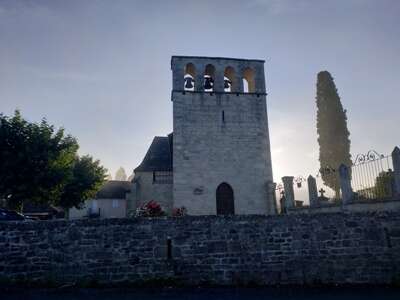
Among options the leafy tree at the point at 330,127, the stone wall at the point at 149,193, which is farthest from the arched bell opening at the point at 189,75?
the leafy tree at the point at 330,127

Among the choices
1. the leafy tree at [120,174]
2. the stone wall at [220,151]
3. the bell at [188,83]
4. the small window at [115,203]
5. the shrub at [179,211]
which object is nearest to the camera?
the shrub at [179,211]

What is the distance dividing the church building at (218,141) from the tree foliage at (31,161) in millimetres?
5181

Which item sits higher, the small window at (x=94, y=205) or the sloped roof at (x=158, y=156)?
the sloped roof at (x=158, y=156)

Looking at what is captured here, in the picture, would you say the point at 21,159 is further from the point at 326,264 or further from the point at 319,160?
the point at 319,160

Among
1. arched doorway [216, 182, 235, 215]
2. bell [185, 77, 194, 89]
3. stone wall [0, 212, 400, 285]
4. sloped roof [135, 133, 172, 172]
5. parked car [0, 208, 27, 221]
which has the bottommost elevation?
stone wall [0, 212, 400, 285]

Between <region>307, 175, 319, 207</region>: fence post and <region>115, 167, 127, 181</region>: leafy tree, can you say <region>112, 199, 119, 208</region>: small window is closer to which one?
<region>307, 175, 319, 207</region>: fence post

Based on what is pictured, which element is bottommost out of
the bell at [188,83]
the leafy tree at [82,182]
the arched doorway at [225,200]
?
the arched doorway at [225,200]

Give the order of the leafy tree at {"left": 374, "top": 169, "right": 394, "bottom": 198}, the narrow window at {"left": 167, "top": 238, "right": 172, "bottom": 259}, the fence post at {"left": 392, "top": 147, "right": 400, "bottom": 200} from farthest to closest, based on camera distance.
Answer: the leafy tree at {"left": 374, "top": 169, "right": 394, "bottom": 198}
the fence post at {"left": 392, "top": 147, "right": 400, "bottom": 200}
the narrow window at {"left": 167, "top": 238, "right": 172, "bottom": 259}

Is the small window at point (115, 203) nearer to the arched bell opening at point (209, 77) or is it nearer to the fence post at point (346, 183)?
the arched bell opening at point (209, 77)

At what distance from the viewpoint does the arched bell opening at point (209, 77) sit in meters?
18.2

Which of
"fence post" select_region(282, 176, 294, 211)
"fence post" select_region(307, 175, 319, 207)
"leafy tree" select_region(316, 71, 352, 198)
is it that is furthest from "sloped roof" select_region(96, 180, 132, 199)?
"fence post" select_region(307, 175, 319, 207)

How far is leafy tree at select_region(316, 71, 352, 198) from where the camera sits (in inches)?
931

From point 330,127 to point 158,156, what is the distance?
46.8 feet

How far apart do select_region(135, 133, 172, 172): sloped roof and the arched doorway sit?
4.20 meters
